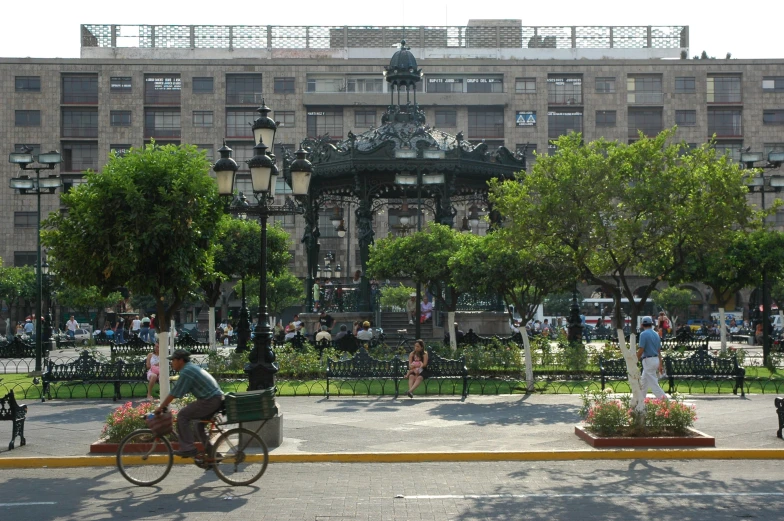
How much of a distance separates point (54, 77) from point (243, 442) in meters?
61.4

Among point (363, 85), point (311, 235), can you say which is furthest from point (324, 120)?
point (311, 235)

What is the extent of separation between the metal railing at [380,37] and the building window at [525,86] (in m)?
5.43

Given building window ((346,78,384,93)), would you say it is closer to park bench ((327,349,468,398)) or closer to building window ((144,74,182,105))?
building window ((144,74,182,105))

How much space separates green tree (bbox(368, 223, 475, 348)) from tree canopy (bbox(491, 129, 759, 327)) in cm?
891

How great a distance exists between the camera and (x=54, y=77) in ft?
216

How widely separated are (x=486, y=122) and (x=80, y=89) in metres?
29.0

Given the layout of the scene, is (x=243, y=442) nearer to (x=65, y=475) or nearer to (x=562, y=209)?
(x=65, y=475)

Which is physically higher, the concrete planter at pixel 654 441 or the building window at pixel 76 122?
the building window at pixel 76 122

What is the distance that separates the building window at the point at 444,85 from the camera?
223 ft

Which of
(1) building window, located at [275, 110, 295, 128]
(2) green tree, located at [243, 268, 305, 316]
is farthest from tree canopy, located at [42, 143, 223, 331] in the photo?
(1) building window, located at [275, 110, 295, 128]

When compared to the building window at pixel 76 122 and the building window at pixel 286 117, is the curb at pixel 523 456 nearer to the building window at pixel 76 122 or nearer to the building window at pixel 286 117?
the building window at pixel 286 117

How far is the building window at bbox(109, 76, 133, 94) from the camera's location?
6631cm

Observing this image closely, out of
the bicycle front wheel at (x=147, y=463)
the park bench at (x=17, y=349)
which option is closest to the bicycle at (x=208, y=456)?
the bicycle front wheel at (x=147, y=463)

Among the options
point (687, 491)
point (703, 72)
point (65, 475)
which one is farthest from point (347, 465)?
point (703, 72)
